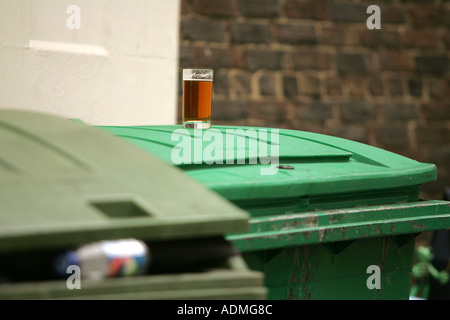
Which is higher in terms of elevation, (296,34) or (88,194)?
(296,34)

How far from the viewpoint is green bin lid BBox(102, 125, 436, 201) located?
7.53 ft

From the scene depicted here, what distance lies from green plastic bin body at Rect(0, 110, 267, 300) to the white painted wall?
1.92m

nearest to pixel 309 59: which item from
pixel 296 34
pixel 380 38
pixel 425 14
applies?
pixel 296 34

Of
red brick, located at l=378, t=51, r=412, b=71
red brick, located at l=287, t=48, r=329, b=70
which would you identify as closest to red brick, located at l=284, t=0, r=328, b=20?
red brick, located at l=287, t=48, r=329, b=70

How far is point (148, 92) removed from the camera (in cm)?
447

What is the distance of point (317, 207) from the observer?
2486mm

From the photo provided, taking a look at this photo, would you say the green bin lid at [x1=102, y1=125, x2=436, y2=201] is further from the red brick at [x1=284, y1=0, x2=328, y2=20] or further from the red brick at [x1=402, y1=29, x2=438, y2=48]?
the red brick at [x1=402, y1=29, x2=438, y2=48]

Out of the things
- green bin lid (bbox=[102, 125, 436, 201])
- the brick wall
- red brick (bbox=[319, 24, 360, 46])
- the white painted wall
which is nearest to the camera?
green bin lid (bbox=[102, 125, 436, 201])

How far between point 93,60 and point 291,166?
1.99 metres

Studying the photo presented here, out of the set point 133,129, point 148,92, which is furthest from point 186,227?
point 148,92

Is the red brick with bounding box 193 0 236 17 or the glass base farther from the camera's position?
the red brick with bounding box 193 0 236 17

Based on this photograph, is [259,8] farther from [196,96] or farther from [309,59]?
[196,96]

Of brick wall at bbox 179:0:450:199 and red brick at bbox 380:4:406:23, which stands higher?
red brick at bbox 380:4:406:23
